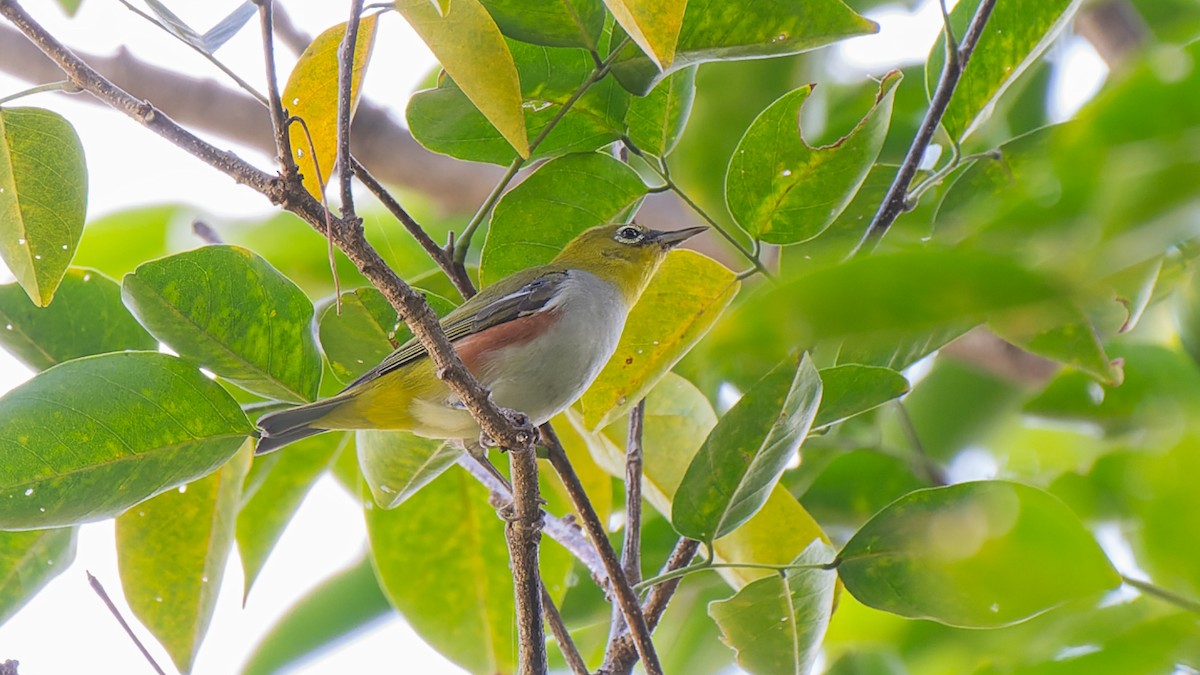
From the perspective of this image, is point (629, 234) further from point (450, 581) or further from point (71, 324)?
point (71, 324)

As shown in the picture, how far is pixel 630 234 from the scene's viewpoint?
3.49 meters

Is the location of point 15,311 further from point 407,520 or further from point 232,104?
point 232,104

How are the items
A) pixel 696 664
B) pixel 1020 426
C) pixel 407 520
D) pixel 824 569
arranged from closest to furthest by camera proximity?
pixel 824 569 < pixel 407 520 < pixel 696 664 < pixel 1020 426

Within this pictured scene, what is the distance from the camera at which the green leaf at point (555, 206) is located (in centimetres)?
224

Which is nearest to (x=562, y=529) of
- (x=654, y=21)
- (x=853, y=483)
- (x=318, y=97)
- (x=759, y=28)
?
(x=853, y=483)

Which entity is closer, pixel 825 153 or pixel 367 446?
pixel 825 153

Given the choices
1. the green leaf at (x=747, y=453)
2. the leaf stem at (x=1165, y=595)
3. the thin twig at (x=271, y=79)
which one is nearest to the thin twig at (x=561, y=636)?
the green leaf at (x=747, y=453)

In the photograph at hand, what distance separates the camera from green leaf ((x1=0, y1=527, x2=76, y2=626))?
2.21 meters

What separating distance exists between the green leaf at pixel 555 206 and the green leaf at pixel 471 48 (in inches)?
19.5

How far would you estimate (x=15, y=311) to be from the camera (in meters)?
2.26

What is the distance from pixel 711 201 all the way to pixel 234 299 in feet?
4.21

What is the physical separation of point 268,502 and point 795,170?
136 centimetres

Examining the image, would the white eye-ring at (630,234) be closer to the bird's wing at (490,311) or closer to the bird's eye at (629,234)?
the bird's eye at (629,234)

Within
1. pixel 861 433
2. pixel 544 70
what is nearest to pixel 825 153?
pixel 544 70
